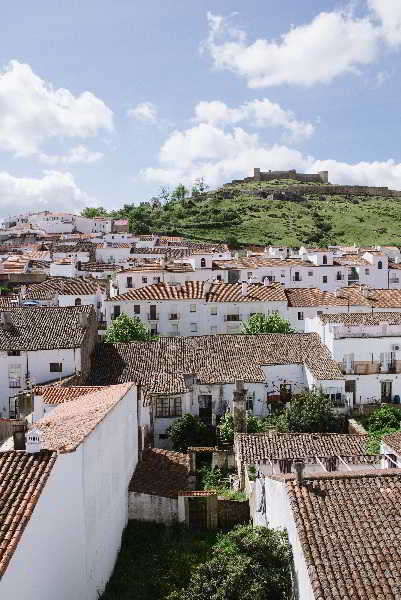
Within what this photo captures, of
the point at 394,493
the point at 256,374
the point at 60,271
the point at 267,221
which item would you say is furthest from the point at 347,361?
the point at 267,221

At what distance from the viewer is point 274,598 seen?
1530cm

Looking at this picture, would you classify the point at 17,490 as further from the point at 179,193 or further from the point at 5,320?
the point at 179,193

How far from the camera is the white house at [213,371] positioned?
109 feet

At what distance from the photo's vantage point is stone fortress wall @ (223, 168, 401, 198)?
160 meters

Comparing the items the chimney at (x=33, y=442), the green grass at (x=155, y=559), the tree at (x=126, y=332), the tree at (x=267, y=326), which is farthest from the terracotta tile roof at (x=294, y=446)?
the tree at (x=126, y=332)

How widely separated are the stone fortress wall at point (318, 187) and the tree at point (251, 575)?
140 meters

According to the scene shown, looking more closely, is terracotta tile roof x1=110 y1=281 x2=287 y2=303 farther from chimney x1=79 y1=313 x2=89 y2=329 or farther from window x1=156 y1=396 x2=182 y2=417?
window x1=156 y1=396 x2=182 y2=417

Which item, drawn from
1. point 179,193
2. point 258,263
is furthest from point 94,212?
point 258,263

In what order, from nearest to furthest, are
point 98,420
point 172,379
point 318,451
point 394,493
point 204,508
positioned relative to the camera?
point 394,493 < point 98,420 < point 204,508 < point 318,451 < point 172,379

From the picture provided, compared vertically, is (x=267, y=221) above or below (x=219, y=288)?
above

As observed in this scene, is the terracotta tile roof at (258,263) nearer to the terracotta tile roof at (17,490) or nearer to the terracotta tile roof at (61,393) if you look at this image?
the terracotta tile roof at (61,393)

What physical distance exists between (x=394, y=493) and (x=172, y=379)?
20024 millimetres

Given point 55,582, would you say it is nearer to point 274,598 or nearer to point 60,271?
point 274,598

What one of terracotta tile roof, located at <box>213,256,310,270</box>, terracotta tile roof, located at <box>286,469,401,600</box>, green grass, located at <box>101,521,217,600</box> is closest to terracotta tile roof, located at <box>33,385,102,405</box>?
green grass, located at <box>101,521,217,600</box>
